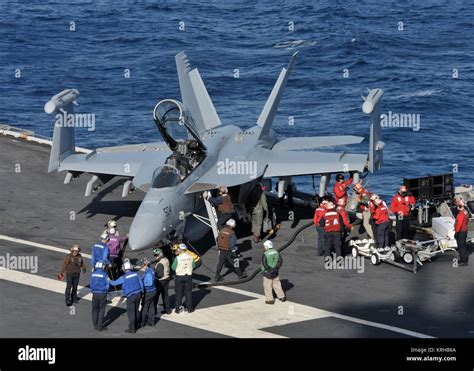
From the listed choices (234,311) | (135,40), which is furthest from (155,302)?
(135,40)

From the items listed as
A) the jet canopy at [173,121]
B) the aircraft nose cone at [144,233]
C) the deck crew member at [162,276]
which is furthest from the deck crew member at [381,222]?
the deck crew member at [162,276]

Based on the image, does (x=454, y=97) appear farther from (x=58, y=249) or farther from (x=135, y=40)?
(x=58, y=249)

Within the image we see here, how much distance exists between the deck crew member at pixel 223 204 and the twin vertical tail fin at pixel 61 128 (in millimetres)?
5571

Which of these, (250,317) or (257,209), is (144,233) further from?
(257,209)

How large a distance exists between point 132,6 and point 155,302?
8282 cm

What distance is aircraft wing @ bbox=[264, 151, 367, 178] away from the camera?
34062 mm

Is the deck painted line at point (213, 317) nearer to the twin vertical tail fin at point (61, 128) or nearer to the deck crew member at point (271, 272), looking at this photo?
the deck crew member at point (271, 272)

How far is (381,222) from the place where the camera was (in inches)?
1275

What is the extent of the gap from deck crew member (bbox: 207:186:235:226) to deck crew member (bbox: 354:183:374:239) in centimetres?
409

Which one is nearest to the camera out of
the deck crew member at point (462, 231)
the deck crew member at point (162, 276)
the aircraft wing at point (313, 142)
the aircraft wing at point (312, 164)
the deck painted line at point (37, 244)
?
the deck crew member at point (162, 276)

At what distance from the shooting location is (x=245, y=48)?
286ft

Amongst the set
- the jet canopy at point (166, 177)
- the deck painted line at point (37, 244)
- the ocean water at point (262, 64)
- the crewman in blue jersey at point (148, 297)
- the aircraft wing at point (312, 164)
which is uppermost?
the ocean water at point (262, 64)

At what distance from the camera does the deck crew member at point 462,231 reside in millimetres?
31688

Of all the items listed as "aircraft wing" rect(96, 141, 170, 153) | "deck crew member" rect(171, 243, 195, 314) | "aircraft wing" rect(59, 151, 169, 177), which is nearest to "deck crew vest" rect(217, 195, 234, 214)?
"aircraft wing" rect(59, 151, 169, 177)
